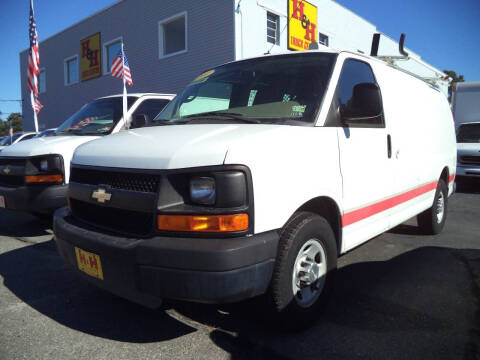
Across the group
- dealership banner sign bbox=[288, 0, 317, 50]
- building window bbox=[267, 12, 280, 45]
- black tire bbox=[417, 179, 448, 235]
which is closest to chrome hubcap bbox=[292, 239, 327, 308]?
black tire bbox=[417, 179, 448, 235]

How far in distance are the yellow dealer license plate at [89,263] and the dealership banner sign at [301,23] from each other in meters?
13.0

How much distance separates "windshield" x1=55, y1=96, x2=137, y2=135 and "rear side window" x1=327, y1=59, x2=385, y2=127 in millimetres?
3411

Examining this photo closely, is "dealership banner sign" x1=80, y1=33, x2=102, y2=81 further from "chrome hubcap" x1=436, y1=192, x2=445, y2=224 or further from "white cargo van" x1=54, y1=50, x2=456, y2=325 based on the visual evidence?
"chrome hubcap" x1=436, y1=192, x2=445, y2=224

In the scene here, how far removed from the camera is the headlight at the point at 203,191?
2.03 m

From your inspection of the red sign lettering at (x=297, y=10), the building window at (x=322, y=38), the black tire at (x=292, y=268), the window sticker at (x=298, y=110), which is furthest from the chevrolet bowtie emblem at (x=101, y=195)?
the building window at (x=322, y=38)

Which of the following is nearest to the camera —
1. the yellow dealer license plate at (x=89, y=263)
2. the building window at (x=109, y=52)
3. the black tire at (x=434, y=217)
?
the yellow dealer license plate at (x=89, y=263)

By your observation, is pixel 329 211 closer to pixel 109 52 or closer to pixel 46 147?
pixel 46 147

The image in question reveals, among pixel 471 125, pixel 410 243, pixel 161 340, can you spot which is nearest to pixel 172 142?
pixel 161 340

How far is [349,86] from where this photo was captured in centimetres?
301

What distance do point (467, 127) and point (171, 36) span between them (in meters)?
11.3

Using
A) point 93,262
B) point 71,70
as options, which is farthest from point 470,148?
point 71,70

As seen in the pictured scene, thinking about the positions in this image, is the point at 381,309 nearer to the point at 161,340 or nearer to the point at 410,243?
the point at 161,340

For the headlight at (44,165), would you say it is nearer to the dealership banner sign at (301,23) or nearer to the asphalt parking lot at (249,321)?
the asphalt parking lot at (249,321)

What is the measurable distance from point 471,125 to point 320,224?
10.0 meters
